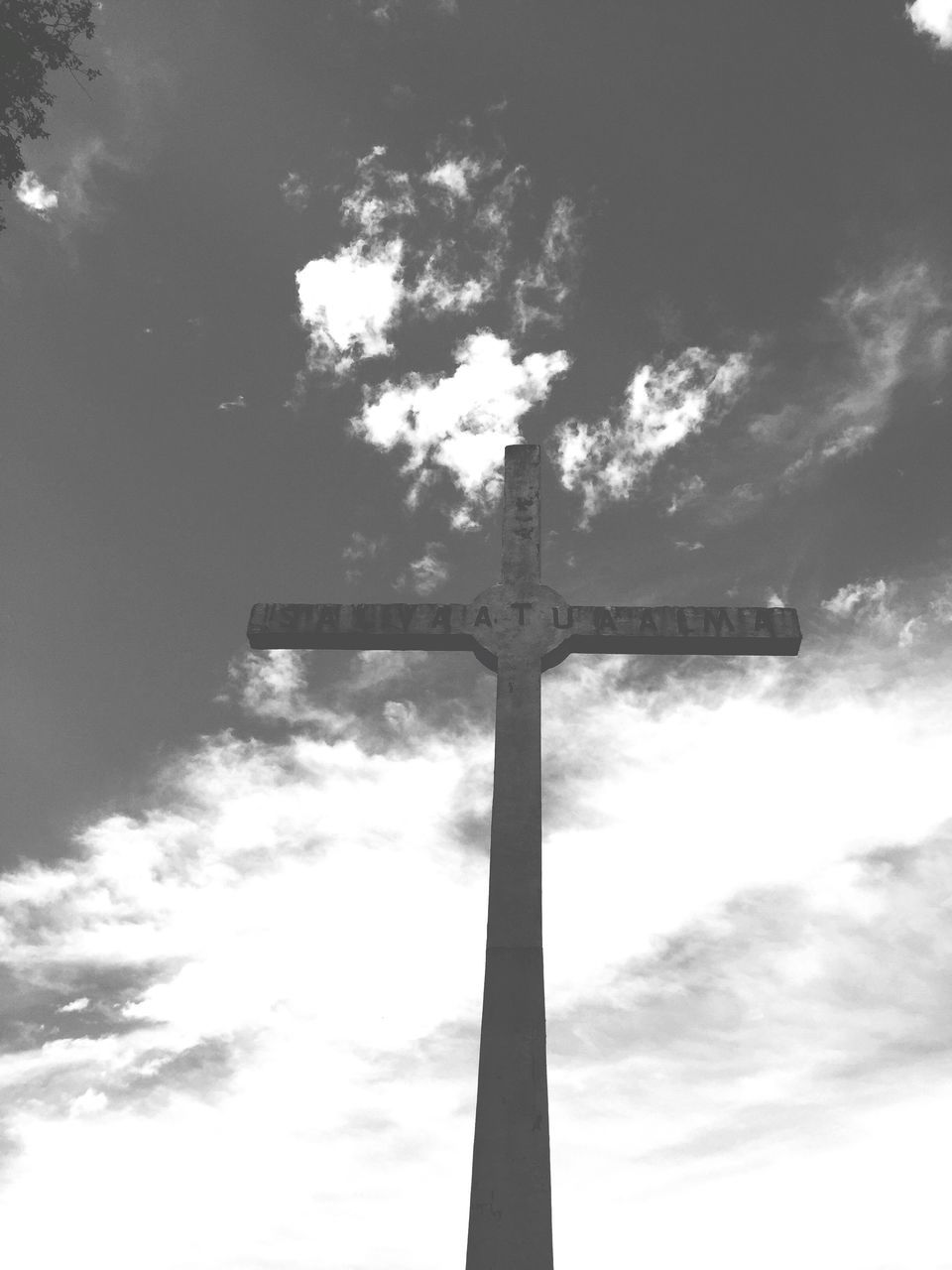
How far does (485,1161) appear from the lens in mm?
6617

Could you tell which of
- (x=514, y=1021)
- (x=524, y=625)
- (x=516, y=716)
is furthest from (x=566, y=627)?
(x=514, y=1021)

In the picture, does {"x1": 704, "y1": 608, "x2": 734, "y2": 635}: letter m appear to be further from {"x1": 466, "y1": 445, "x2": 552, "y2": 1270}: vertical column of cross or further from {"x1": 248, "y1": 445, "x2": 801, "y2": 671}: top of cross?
{"x1": 466, "y1": 445, "x2": 552, "y2": 1270}: vertical column of cross

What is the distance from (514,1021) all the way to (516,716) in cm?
223

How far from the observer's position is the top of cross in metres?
8.55

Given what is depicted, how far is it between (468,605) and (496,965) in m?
2.87

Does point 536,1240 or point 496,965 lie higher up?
point 496,965

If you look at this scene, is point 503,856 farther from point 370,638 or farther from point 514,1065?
point 370,638

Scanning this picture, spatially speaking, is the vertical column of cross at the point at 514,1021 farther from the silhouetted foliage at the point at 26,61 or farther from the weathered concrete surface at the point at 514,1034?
the silhouetted foliage at the point at 26,61

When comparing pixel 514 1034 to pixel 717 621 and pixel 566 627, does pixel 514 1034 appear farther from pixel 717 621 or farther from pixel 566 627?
pixel 717 621

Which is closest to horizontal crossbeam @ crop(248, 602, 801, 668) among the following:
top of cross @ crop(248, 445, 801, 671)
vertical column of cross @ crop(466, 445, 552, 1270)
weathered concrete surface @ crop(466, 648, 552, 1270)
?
top of cross @ crop(248, 445, 801, 671)

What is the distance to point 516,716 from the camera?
819cm

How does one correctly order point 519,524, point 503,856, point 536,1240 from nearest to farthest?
point 536,1240 → point 503,856 → point 519,524

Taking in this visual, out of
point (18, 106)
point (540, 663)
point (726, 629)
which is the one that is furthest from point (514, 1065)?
point (18, 106)

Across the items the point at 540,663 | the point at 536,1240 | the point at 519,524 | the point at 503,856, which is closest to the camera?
the point at 536,1240
